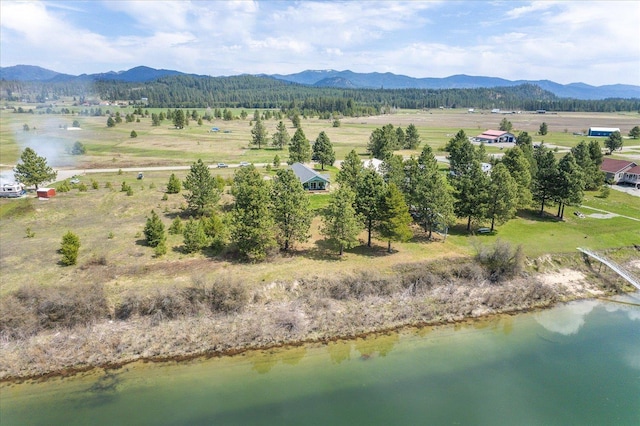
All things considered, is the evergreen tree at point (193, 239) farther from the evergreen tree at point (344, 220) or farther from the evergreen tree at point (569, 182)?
the evergreen tree at point (569, 182)

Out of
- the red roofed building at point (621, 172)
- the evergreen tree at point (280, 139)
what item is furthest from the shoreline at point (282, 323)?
the evergreen tree at point (280, 139)

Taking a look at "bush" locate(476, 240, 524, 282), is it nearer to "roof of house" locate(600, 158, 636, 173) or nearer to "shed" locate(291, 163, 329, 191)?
"shed" locate(291, 163, 329, 191)

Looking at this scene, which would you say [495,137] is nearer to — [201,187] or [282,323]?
[201,187]

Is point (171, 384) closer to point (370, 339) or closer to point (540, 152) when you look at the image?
point (370, 339)

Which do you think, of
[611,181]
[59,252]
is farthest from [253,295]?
[611,181]

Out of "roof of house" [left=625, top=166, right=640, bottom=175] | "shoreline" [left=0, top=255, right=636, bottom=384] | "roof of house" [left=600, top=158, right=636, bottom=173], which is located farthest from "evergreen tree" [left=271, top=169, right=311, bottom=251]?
"roof of house" [left=625, top=166, right=640, bottom=175]

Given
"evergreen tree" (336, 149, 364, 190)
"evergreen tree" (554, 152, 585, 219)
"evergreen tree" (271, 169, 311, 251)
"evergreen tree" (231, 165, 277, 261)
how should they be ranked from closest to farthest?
"evergreen tree" (231, 165, 277, 261)
"evergreen tree" (271, 169, 311, 251)
"evergreen tree" (554, 152, 585, 219)
"evergreen tree" (336, 149, 364, 190)
